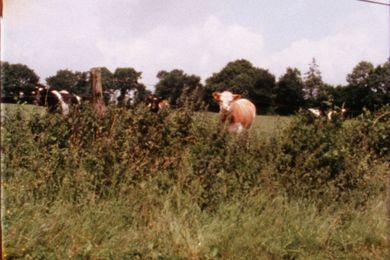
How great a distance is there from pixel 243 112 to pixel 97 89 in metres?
8.04

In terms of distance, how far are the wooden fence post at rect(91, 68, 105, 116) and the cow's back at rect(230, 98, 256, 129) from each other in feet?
21.7

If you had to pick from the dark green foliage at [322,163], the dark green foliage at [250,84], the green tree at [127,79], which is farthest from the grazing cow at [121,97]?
the dark green foliage at [250,84]

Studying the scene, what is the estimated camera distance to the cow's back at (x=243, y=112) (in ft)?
42.3

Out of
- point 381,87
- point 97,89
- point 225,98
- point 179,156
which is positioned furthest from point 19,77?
point 381,87

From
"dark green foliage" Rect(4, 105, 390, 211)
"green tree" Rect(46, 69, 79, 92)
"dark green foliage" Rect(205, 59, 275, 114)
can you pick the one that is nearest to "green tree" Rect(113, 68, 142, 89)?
"dark green foliage" Rect(4, 105, 390, 211)

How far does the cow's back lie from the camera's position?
1291 centimetres

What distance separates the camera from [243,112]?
1359cm

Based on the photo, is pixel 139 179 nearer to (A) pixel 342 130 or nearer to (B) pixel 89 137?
(B) pixel 89 137

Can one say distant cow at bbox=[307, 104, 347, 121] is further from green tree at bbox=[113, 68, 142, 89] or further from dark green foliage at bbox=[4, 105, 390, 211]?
green tree at bbox=[113, 68, 142, 89]

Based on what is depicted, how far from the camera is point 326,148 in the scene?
5.06 m

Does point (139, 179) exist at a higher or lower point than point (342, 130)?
lower

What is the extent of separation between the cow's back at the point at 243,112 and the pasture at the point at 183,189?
→ 703 centimetres

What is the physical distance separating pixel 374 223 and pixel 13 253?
125 inches

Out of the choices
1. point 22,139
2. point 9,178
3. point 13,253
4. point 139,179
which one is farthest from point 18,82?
point 13,253
